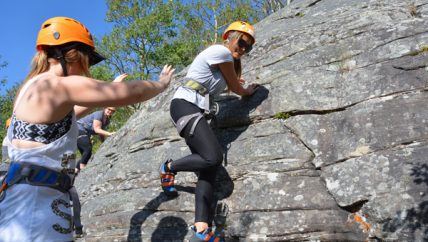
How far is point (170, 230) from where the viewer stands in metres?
5.64

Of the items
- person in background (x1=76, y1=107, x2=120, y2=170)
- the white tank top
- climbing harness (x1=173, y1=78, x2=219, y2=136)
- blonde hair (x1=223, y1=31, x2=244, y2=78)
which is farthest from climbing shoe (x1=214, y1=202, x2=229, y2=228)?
person in background (x1=76, y1=107, x2=120, y2=170)

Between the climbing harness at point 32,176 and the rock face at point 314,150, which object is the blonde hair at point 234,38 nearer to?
the rock face at point 314,150

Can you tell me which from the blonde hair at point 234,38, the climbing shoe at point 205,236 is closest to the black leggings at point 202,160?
the climbing shoe at point 205,236

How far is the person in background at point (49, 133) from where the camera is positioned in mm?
2887

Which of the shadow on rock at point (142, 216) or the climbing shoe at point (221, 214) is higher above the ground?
the shadow on rock at point (142, 216)

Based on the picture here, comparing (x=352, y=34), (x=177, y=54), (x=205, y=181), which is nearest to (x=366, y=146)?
(x=205, y=181)

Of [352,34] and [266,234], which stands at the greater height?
[352,34]

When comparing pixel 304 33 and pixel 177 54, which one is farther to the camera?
pixel 177 54

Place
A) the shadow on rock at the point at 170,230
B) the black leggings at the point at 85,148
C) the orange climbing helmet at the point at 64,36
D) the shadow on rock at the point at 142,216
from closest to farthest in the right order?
the orange climbing helmet at the point at 64,36, the shadow on rock at the point at 170,230, the shadow on rock at the point at 142,216, the black leggings at the point at 85,148

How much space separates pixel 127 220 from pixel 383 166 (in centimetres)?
365

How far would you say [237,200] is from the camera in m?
5.52

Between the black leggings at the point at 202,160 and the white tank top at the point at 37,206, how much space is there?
2.20m

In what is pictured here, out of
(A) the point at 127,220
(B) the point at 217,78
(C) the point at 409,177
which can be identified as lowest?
(C) the point at 409,177

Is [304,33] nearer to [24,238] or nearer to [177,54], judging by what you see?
[24,238]
